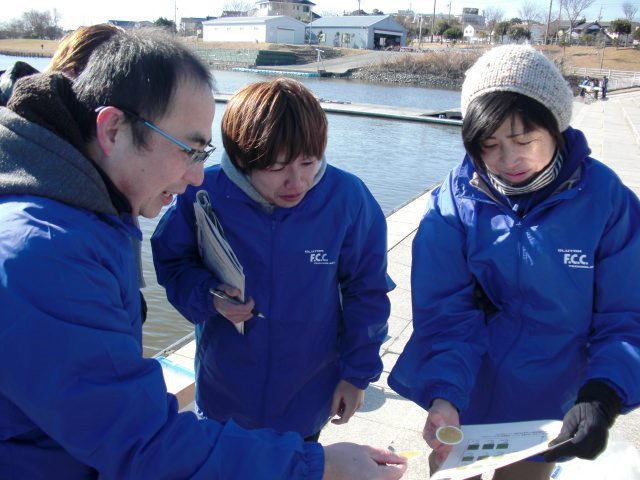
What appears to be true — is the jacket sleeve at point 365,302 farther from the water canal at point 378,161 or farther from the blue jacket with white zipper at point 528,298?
the water canal at point 378,161

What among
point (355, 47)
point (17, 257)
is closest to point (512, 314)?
point (17, 257)

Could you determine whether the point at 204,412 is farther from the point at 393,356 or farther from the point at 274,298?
the point at 393,356

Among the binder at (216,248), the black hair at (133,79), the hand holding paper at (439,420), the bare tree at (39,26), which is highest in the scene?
the bare tree at (39,26)

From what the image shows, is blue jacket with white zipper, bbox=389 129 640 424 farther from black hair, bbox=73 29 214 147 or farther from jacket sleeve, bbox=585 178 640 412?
black hair, bbox=73 29 214 147

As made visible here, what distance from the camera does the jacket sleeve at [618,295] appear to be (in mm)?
1683

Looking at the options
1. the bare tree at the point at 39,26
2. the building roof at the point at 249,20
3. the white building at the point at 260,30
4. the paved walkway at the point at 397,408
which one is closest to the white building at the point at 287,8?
the building roof at the point at 249,20

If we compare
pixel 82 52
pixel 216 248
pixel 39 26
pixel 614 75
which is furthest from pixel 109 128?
pixel 39 26

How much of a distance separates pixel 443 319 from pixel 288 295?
22.1 inches

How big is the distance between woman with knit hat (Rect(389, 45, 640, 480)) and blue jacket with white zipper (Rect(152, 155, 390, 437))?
278mm

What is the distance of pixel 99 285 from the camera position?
1.14 meters

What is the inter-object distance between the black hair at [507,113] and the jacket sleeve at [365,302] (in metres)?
0.54

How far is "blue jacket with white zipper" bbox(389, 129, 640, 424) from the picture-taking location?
1767mm

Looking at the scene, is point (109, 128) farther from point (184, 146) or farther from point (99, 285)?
point (99, 285)

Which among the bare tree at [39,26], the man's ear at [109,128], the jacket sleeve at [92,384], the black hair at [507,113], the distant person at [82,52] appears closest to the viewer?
the jacket sleeve at [92,384]
